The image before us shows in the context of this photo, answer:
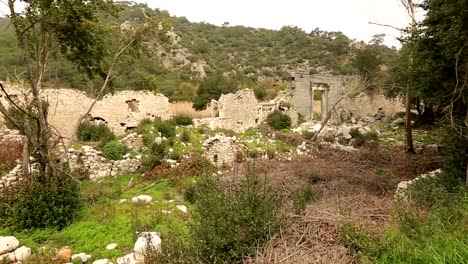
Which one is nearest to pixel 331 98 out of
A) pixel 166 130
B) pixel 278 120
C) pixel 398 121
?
pixel 398 121

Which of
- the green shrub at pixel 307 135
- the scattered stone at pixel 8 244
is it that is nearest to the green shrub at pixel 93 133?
the scattered stone at pixel 8 244

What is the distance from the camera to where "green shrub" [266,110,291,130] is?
1922 centimetres

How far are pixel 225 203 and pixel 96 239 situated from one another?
3162 mm

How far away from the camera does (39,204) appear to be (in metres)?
6.93

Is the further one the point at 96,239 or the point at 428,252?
the point at 96,239

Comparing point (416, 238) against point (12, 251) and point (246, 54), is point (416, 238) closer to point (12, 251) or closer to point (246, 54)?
point (12, 251)

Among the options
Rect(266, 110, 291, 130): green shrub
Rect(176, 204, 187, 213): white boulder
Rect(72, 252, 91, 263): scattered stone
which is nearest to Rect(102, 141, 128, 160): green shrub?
Rect(176, 204, 187, 213): white boulder

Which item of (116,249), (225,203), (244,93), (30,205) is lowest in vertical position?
(116,249)

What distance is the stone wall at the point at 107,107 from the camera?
1430 centimetres

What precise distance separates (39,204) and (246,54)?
133 ft

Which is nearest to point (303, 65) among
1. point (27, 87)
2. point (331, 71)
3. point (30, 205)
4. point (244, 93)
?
point (331, 71)

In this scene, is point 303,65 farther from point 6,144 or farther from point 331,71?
point 6,144

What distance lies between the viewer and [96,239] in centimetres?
631

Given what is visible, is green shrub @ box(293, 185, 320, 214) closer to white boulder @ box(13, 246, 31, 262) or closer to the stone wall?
white boulder @ box(13, 246, 31, 262)
